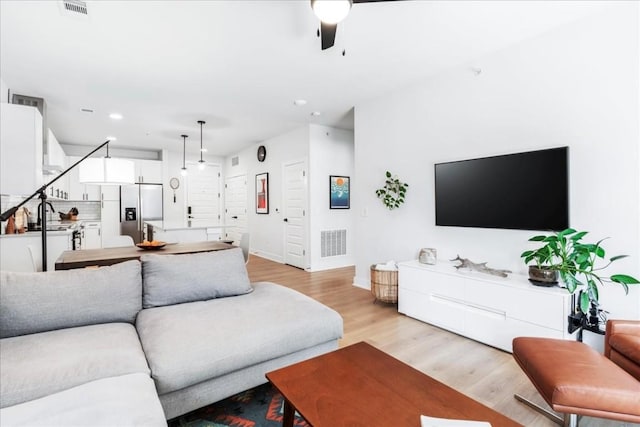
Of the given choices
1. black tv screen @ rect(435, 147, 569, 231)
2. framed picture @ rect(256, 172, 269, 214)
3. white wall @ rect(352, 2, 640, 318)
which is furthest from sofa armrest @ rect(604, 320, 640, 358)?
framed picture @ rect(256, 172, 269, 214)

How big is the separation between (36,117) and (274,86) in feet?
8.48

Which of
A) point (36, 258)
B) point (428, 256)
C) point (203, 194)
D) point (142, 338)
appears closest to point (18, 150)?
point (36, 258)

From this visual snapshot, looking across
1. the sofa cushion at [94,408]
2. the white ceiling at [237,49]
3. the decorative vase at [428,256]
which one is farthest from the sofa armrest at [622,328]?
the sofa cushion at [94,408]

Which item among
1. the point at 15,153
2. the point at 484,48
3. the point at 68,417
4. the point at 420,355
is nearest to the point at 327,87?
the point at 484,48

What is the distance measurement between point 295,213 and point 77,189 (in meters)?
4.98

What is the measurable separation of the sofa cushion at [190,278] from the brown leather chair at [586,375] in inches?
76.4

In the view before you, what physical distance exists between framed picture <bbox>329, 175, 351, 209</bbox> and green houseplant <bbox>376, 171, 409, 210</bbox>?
172cm

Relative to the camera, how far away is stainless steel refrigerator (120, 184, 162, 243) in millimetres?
7098

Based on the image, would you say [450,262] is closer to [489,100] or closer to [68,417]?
Answer: [489,100]

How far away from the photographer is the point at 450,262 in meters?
3.32

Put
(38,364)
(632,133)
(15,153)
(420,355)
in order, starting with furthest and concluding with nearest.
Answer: (15,153) → (420,355) → (632,133) → (38,364)

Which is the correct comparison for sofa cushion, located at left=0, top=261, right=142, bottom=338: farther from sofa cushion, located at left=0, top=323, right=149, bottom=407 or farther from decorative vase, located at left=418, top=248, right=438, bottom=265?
decorative vase, located at left=418, top=248, right=438, bottom=265

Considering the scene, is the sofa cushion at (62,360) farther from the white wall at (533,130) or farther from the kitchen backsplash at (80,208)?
the kitchen backsplash at (80,208)

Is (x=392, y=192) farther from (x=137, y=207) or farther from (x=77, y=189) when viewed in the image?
(x=77, y=189)
